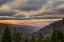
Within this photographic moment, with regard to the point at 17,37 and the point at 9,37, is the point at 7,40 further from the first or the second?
the point at 17,37

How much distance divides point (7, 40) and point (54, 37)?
26.4m

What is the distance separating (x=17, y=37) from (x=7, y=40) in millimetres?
88343

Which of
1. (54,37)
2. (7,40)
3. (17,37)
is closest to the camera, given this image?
(7,40)

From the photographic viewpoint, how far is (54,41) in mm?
62938

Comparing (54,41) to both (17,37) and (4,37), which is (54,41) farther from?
(17,37)

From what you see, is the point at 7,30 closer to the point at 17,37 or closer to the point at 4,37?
the point at 4,37

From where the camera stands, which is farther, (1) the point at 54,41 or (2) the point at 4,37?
(1) the point at 54,41

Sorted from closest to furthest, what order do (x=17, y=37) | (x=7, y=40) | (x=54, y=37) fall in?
(x=7, y=40), (x=54, y=37), (x=17, y=37)

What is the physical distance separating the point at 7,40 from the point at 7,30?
8.84ft

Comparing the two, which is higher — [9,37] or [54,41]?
[9,37]

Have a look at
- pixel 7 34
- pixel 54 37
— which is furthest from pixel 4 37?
pixel 54 37

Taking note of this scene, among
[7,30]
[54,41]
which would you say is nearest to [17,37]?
[54,41]

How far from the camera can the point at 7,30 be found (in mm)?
42094

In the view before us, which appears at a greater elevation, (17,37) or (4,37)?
(4,37)
